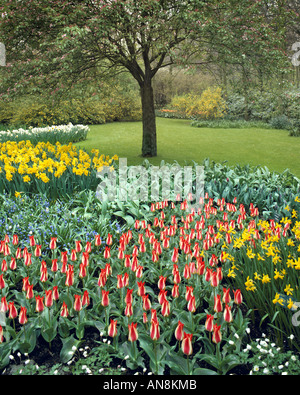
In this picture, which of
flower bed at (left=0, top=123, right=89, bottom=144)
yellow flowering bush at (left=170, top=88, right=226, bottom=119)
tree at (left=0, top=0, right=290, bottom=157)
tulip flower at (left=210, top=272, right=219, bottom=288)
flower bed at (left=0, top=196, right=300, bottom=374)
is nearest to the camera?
flower bed at (left=0, top=196, right=300, bottom=374)

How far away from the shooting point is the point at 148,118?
9.42 m

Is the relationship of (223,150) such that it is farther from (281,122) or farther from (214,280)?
(214,280)

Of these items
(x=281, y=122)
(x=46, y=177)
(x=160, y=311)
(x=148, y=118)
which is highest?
Result: (x=148, y=118)

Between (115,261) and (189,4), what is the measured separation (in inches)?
231

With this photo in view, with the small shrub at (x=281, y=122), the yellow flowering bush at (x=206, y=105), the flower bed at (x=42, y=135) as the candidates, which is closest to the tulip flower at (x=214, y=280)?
the flower bed at (x=42, y=135)

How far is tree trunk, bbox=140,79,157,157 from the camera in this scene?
9273mm

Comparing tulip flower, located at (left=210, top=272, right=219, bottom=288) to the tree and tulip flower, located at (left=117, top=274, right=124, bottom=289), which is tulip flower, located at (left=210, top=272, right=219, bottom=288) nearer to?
tulip flower, located at (left=117, top=274, right=124, bottom=289)

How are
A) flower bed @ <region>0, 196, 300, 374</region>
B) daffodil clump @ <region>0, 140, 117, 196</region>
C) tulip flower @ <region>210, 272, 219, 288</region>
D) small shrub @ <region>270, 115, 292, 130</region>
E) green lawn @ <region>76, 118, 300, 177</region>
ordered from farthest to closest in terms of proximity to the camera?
small shrub @ <region>270, 115, 292, 130</region> → green lawn @ <region>76, 118, 300, 177</region> → daffodil clump @ <region>0, 140, 117, 196</region> → tulip flower @ <region>210, 272, 219, 288</region> → flower bed @ <region>0, 196, 300, 374</region>

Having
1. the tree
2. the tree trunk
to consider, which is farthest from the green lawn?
the tree

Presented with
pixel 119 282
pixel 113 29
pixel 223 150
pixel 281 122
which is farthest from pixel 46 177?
pixel 281 122

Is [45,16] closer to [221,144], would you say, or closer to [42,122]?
[221,144]
